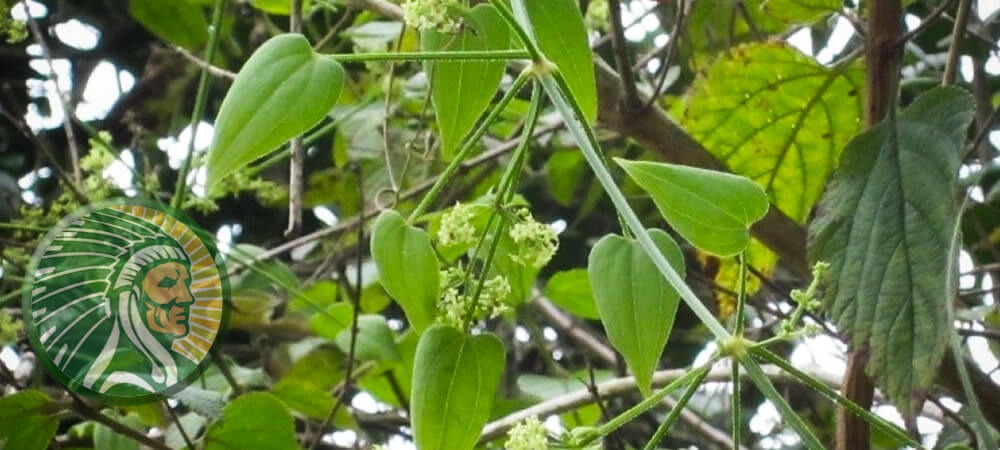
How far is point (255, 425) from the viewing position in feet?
1.82

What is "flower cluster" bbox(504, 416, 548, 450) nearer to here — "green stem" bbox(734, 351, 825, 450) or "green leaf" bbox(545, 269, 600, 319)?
"green stem" bbox(734, 351, 825, 450)

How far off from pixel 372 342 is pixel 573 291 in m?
0.15

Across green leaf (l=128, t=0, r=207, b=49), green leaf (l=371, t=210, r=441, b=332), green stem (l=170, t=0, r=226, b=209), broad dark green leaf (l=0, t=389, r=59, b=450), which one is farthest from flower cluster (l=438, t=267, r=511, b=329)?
green leaf (l=128, t=0, r=207, b=49)

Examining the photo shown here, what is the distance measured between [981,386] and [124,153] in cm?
72

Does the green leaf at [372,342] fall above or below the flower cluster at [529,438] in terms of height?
above

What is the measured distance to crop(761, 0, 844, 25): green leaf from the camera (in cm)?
62

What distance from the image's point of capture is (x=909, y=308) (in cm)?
50

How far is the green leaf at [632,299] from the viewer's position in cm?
38

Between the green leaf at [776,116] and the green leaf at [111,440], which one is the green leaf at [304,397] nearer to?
the green leaf at [111,440]

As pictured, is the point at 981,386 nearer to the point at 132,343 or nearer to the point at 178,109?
the point at 132,343

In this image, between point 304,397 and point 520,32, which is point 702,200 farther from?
point 304,397

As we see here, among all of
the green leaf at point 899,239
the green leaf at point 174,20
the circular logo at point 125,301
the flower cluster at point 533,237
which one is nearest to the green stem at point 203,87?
the circular logo at point 125,301

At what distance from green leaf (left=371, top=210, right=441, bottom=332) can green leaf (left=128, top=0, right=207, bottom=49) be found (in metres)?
0.62

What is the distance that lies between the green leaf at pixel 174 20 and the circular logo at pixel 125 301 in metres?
0.36
